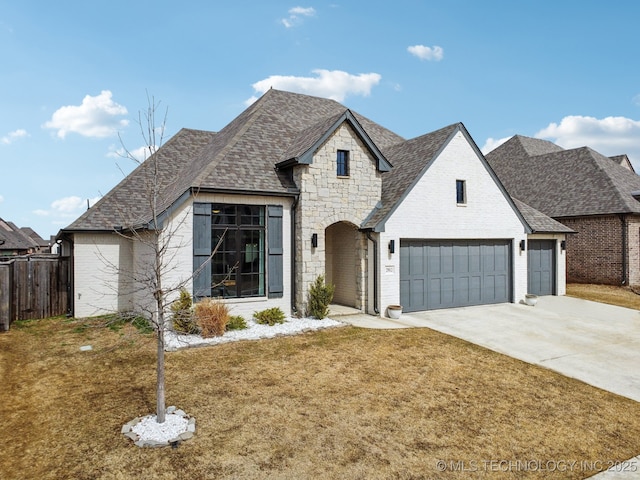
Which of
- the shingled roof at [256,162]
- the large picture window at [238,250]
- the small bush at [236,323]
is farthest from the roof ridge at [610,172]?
the small bush at [236,323]

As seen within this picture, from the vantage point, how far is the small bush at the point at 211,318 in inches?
425

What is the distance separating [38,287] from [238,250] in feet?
24.5

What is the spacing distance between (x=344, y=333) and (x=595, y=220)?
18.9 meters

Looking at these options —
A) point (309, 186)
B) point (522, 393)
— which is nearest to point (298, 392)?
point (522, 393)

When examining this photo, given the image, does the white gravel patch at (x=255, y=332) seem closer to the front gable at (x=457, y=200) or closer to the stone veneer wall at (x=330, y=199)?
the stone veneer wall at (x=330, y=199)

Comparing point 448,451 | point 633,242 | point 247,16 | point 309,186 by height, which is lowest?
point 448,451

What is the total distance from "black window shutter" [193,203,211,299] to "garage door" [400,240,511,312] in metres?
6.65

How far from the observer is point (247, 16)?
38.0ft

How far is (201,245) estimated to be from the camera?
39.0 ft

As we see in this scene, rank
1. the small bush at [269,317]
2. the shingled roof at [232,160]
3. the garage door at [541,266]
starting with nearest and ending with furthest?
the small bush at [269,317] → the shingled roof at [232,160] → the garage door at [541,266]

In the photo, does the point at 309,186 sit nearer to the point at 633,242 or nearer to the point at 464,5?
the point at 464,5

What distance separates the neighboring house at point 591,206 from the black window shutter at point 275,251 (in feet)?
58.9

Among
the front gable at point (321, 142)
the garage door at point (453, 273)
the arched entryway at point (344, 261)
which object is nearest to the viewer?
the front gable at point (321, 142)

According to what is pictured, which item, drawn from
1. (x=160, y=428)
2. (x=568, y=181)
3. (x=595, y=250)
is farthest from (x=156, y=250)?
(x=568, y=181)
